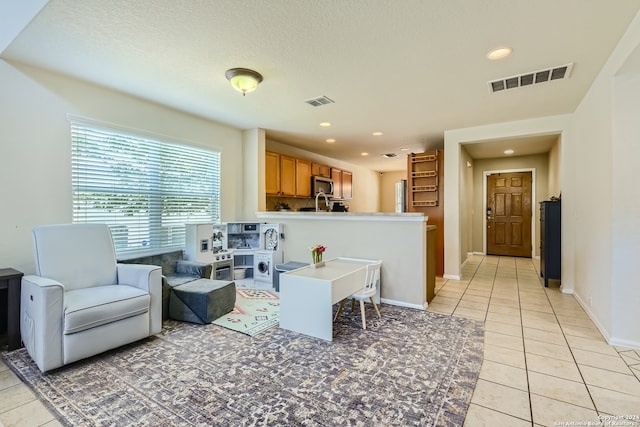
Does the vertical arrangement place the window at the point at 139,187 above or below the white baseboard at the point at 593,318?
above

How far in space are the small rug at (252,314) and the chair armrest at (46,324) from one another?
123 cm

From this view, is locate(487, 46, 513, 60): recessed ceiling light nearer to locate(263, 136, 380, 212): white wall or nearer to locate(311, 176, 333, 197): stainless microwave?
locate(263, 136, 380, 212): white wall

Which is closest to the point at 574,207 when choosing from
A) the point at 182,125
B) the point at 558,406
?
the point at 558,406

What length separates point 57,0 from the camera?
1.94 metres

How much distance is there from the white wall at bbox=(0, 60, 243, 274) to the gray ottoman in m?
1.35

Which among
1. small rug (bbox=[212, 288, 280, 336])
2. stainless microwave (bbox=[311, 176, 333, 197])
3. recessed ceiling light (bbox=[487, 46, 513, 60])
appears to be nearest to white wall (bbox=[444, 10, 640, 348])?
recessed ceiling light (bbox=[487, 46, 513, 60])

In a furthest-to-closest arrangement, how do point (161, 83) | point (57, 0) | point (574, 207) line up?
point (574, 207)
point (161, 83)
point (57, 0)

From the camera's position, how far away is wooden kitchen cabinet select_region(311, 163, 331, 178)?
6410 millimetres

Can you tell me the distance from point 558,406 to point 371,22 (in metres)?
2.74

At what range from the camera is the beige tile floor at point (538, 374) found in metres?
1.69

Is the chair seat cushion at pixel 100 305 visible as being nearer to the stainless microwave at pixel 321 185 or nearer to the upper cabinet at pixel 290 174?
the upper cabinet at pixel 290 174

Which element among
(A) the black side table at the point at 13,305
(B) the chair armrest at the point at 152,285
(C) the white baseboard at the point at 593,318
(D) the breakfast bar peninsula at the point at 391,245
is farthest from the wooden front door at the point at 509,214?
(A) the black side table at the point at 13,305

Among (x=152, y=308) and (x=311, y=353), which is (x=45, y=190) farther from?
(x=311, y=353)

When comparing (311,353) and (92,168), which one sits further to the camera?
(92,168)
